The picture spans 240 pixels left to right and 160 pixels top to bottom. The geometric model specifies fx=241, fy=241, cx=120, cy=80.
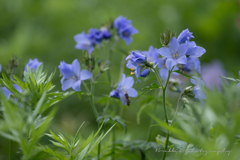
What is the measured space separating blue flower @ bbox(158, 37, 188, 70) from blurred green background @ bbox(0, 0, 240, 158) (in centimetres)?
171

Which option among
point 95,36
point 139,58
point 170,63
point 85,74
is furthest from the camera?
point 95,36

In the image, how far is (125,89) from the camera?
44.4 inches

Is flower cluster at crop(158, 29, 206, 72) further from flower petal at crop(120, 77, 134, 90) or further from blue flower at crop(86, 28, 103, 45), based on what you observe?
blue flower at crop(86, 28, 103, 45)

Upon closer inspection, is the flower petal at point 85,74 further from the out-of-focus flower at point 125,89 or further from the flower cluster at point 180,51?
the flower cluster at point 180,51

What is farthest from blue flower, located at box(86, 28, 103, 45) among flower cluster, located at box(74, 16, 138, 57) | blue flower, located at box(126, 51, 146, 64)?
blue flower, located at box(126, 51, 146, 64)

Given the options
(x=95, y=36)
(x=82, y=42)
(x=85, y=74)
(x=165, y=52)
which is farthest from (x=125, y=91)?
(x=82, y=42)

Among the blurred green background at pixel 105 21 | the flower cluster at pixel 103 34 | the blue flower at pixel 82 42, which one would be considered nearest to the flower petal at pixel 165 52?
the flower cluster at pixel 103 34

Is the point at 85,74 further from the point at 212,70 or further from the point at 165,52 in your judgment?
the point at 212,70

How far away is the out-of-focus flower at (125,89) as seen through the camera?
3.57 ft

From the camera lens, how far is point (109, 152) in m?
1.12

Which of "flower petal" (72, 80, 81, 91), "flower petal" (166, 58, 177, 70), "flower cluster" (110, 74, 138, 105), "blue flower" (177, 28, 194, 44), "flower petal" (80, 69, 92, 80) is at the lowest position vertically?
"flower cluster" (110, 74, 138, 105)

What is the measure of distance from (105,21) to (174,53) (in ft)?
7.00

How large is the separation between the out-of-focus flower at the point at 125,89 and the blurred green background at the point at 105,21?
1.44 m

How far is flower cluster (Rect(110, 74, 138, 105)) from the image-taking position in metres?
1.07
